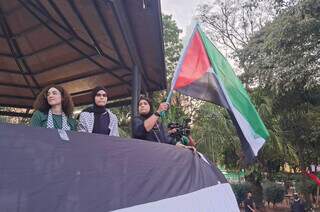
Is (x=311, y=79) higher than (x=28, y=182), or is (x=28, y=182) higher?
(x=311, y=79)

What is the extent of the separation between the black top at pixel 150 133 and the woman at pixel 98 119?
0.61 feet

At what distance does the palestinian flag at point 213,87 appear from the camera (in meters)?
3.81

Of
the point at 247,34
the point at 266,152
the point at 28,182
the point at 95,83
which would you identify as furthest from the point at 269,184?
the point at 28,182

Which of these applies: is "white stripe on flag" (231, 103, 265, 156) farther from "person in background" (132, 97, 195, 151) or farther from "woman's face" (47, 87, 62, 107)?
"woman's face" (47, 87, 62, 107)

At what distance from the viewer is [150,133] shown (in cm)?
326

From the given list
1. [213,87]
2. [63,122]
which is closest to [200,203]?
[63,122]

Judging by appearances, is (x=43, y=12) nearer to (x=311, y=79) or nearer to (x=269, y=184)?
(x=311, y=79)

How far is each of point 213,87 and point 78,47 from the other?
128 inches

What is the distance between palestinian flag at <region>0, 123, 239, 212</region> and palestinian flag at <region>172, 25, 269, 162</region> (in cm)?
112

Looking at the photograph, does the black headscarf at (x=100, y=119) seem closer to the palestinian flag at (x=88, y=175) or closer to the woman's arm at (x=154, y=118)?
the woman's arm at (x=154, y=118)

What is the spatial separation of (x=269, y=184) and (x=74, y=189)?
2148 centimetres

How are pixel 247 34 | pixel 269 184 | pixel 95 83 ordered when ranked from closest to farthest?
pixel 95 83, pixel 269 184, pixel 247 34

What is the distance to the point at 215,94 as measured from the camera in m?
4.00

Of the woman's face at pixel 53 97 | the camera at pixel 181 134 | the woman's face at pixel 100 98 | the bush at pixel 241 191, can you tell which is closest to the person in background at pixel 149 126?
the camera at pixel 181 134
